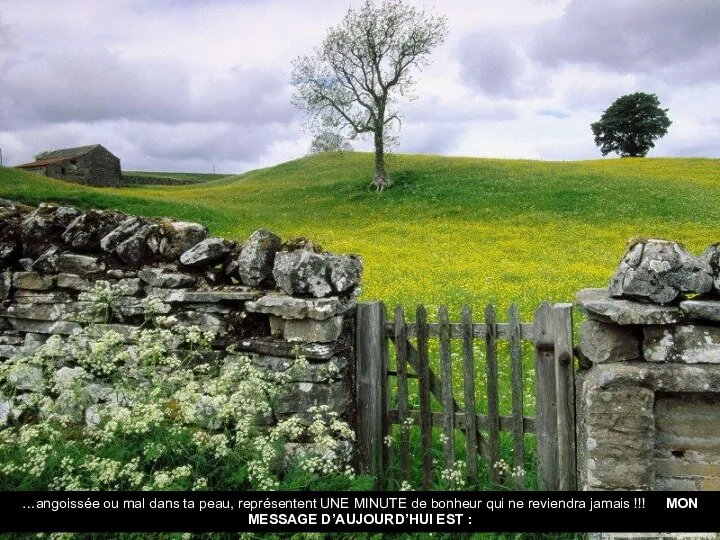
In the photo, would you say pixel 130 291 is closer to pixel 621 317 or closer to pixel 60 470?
pixel 60 470

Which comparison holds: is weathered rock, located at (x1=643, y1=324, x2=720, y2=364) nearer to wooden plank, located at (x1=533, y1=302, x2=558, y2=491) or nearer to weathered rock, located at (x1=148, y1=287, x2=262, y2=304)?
wooden plank, located at (x1=533, y1=302, x2=558, y2=491)

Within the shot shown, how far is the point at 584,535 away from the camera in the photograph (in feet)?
14.5

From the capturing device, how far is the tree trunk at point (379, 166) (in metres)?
38.4

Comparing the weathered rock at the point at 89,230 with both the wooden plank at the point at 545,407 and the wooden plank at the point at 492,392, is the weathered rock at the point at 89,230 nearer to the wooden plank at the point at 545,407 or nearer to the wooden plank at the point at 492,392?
the wooden plank at the point at 492,392

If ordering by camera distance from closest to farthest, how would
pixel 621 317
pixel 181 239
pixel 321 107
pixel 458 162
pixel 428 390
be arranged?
1. pixel 621 317
2. pixel 428 390
3. pixel 181 239
4. pixel 321 107
5. pixel 458 162

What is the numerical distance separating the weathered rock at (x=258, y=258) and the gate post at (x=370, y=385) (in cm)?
92

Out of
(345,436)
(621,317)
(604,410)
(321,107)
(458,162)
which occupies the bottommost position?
(345,436)

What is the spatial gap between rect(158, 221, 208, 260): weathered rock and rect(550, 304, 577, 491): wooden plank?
3.40 metres

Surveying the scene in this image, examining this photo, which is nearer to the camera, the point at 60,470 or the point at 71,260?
the point at 60,470

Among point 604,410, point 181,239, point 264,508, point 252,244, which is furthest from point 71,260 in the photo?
point 604,410

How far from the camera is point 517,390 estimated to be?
4.73m

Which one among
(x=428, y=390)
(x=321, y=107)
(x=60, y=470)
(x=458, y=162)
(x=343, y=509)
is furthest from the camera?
(x=458, y=162)

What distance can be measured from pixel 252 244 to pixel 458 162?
145 feet

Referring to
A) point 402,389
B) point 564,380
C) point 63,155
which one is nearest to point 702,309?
point 564,380
